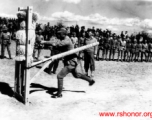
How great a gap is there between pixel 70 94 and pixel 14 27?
64.4ft

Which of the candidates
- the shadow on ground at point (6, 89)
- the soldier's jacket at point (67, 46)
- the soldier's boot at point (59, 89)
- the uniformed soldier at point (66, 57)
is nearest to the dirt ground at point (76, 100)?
the shadow on ground at point (6, 89)

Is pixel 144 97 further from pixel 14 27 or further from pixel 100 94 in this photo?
pixel 14 27

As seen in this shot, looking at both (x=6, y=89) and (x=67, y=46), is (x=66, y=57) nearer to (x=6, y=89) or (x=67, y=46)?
(x=67, y=46)

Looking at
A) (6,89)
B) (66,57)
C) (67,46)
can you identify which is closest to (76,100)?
(66,57)

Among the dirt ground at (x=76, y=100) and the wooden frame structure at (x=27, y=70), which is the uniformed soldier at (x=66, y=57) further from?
the dirt ground at (x=76, y=100)

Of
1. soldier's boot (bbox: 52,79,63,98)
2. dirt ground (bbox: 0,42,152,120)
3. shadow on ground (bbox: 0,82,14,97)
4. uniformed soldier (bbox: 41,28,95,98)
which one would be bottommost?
dirt ground (bbox: 0,42,152,120)

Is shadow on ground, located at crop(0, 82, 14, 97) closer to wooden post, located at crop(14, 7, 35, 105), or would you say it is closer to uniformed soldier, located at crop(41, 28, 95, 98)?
wooden post, located at crop(14, 7, 35, 105)

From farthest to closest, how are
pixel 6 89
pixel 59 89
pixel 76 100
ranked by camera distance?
pixel 6 89, pixel 59 89, pixel 76 100

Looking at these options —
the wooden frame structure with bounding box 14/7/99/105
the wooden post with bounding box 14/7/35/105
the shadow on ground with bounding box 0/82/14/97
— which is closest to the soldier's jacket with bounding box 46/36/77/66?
the wooden frame structure with bounding box 14/7/99/105

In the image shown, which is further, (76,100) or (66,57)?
(66,57)

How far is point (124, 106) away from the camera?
6.44 m

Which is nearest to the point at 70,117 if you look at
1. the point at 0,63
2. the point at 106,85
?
the point at 106,85

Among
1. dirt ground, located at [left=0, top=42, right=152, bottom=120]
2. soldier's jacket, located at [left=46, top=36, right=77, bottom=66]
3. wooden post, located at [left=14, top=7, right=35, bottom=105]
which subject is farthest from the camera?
soldier's jacket, located at [left=46, top=36, right=77, bottom=66]

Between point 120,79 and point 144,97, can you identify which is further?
→ point 120,79
